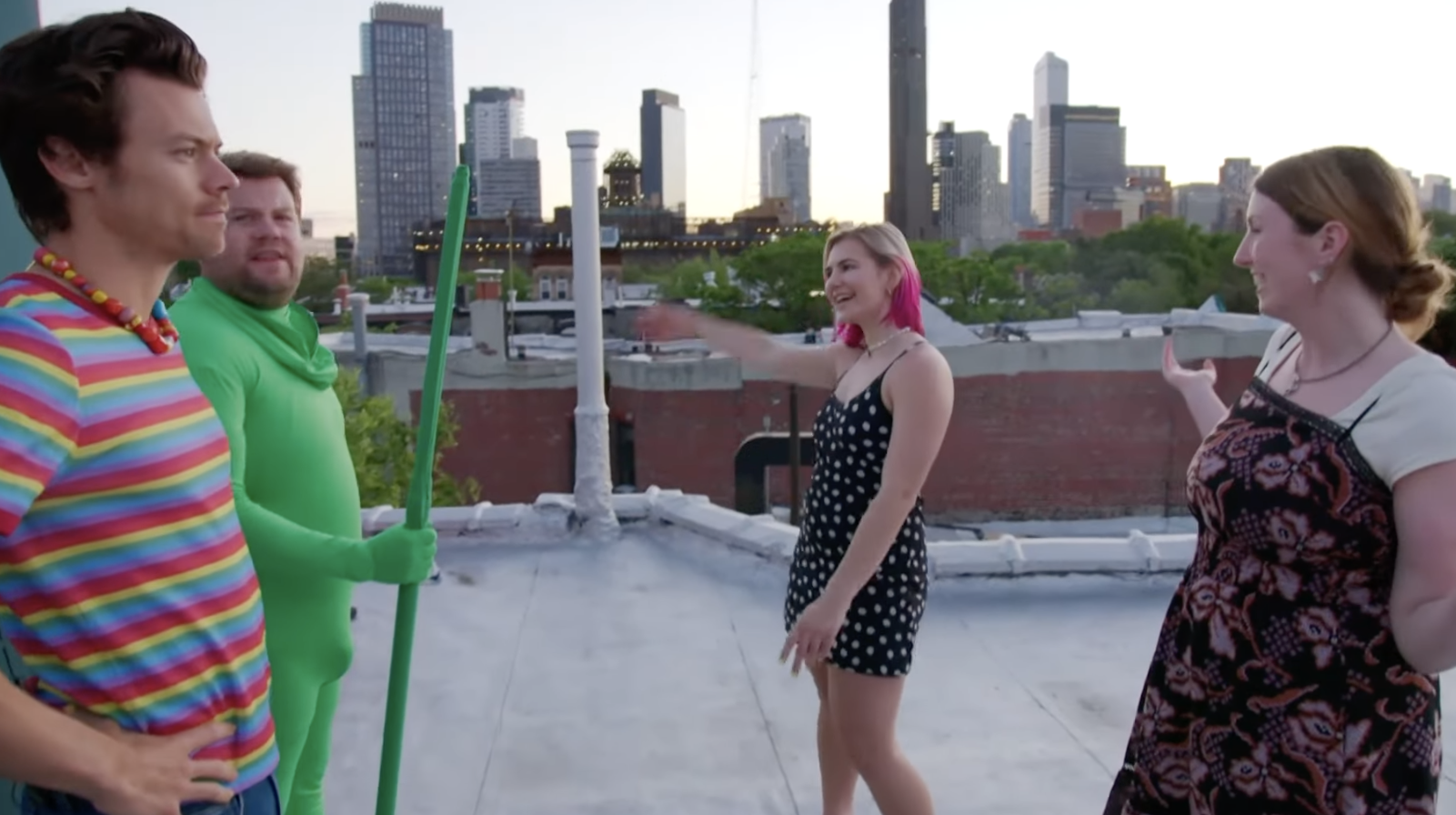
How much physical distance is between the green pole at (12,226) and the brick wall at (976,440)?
79.1 feet

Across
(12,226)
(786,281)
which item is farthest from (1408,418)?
(786,281)

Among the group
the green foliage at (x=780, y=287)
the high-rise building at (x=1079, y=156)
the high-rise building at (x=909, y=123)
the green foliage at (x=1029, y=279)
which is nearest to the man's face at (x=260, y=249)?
the green foliage at (x=1029, y=279)

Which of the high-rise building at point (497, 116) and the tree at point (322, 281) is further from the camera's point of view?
the high-rise building at point (497, 116)

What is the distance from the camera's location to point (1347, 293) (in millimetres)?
1808

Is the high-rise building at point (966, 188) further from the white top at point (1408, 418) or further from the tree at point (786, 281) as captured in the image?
the white top at point (1408, 418)

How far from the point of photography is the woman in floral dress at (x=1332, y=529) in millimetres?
1679

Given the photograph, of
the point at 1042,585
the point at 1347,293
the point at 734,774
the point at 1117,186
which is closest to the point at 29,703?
the point at 1347,293

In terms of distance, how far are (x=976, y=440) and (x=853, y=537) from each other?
89.0ft

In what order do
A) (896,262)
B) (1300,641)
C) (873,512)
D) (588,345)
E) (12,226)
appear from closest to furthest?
(1300,641) < (12,226) < (873,512) < (896,262) < (588,345)

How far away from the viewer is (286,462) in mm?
1899

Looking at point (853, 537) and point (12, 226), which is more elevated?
point (12, 226)

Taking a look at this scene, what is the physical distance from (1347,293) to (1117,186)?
137150 millimetres

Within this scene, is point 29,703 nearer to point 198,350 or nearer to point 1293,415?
point 198,350

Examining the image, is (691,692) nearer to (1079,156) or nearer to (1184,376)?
(1184,376)
